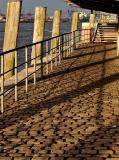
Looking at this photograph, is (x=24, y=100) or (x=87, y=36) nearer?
(x=24, y=100)

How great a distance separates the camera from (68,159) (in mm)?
6488

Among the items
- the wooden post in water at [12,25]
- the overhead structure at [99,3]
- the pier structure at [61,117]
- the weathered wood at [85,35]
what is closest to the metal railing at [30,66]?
the pier structure at [61,117]

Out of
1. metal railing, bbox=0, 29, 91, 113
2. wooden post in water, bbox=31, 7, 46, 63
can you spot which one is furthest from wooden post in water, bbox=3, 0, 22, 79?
wooden post in water, bbox=31, 7, 46, 63

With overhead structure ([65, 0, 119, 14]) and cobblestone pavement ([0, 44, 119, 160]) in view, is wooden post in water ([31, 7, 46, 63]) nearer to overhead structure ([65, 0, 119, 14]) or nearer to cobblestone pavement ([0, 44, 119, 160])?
overhead structure ([65, 0, 119, 14])

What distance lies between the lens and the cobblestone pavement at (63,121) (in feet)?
22.6

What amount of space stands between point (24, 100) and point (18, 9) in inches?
168

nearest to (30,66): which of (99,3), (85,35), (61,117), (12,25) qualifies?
(99,3)

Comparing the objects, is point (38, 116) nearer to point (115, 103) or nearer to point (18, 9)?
point (115, 103)

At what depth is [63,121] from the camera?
29.0 ft

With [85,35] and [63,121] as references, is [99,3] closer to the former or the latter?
[63,121]

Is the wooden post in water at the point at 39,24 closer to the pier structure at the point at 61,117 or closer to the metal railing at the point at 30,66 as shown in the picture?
the metal railing at the point at 30,66

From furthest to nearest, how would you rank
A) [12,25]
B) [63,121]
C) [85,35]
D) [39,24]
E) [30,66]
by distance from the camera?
[85,35], [39,24], [30,66], [12,25], [63,121]

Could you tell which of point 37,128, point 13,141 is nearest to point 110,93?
point 37,128

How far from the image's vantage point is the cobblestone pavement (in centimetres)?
689
